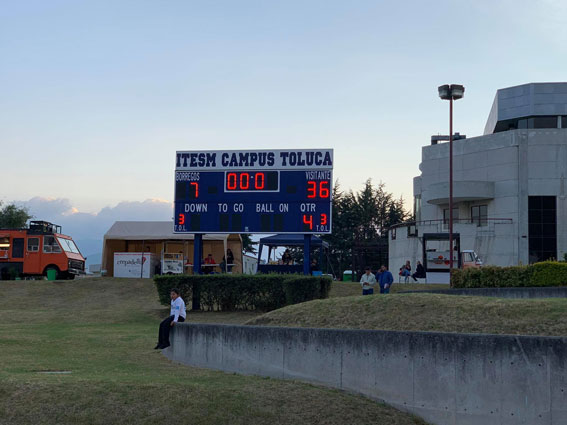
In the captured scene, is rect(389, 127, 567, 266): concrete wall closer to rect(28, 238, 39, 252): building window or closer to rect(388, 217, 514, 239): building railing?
rect(388, 217, 514, 239): building railing

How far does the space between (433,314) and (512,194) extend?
134 ft

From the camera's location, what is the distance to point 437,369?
1199 centimetres

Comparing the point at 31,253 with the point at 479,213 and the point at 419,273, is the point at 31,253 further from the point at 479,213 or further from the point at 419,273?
the point at 479,213

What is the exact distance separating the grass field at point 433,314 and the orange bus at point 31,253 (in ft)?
87.1

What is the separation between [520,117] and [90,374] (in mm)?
51556

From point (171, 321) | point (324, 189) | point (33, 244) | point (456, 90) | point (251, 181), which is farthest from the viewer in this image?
point (33, 244)

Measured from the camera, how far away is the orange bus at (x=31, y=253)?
41.2 m

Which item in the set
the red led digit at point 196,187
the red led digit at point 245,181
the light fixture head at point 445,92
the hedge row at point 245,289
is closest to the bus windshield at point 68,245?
the hedge row at point 245,289

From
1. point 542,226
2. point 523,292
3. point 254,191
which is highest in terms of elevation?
point 542,226

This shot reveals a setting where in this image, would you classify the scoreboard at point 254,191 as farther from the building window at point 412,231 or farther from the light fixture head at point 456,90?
the building window at point 412,231

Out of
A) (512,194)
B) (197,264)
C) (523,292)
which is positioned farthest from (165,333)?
(512,194)

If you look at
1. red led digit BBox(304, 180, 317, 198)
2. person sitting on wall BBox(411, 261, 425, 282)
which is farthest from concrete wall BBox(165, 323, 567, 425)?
person sitting on wall BBox(411, 261, 425, 282)

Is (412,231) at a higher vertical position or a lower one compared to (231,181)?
lower

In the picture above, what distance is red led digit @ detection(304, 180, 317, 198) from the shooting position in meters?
29.1
